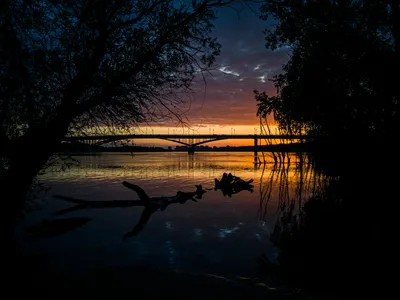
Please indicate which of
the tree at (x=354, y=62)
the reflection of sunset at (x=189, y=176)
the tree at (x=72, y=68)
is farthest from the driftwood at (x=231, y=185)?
the tree at (x=72, y=68)

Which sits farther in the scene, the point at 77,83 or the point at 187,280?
the point at 77,83

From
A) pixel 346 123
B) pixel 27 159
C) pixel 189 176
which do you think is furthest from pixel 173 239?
pixel 189 176

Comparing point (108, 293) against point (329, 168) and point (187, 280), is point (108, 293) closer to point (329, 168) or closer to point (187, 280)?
point (187, 280)

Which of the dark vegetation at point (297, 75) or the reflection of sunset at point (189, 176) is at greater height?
the dark vegetation at point (297, 75)

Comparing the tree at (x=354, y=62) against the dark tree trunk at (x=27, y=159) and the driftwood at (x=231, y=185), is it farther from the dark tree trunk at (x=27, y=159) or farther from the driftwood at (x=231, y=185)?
the driftwood at (x=231, y=185)

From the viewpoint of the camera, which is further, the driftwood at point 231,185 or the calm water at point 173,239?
the driftwood at point 231,185

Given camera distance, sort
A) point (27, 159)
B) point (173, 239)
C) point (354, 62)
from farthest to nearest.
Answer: point (354, 62) → point (173, 239) → point (27, 159)

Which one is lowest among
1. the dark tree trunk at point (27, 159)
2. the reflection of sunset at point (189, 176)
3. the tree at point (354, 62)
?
the reflection of sunset at point (189, 176)

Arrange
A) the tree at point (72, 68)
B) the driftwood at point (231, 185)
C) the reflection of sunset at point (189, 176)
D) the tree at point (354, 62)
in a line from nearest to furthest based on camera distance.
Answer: the tree at point (72, 68)
the tree at point (354, 62)
the reflection of sunset at point (189, 176)
the driftwood at point (231, 185)

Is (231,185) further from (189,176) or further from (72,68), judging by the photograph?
(72,68)

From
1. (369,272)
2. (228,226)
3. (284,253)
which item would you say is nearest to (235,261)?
(284,253)

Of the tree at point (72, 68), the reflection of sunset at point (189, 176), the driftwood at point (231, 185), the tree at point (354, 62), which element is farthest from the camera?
the driftwood at point (231, 185)

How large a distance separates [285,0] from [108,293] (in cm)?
796

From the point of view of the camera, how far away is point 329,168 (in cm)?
1512
